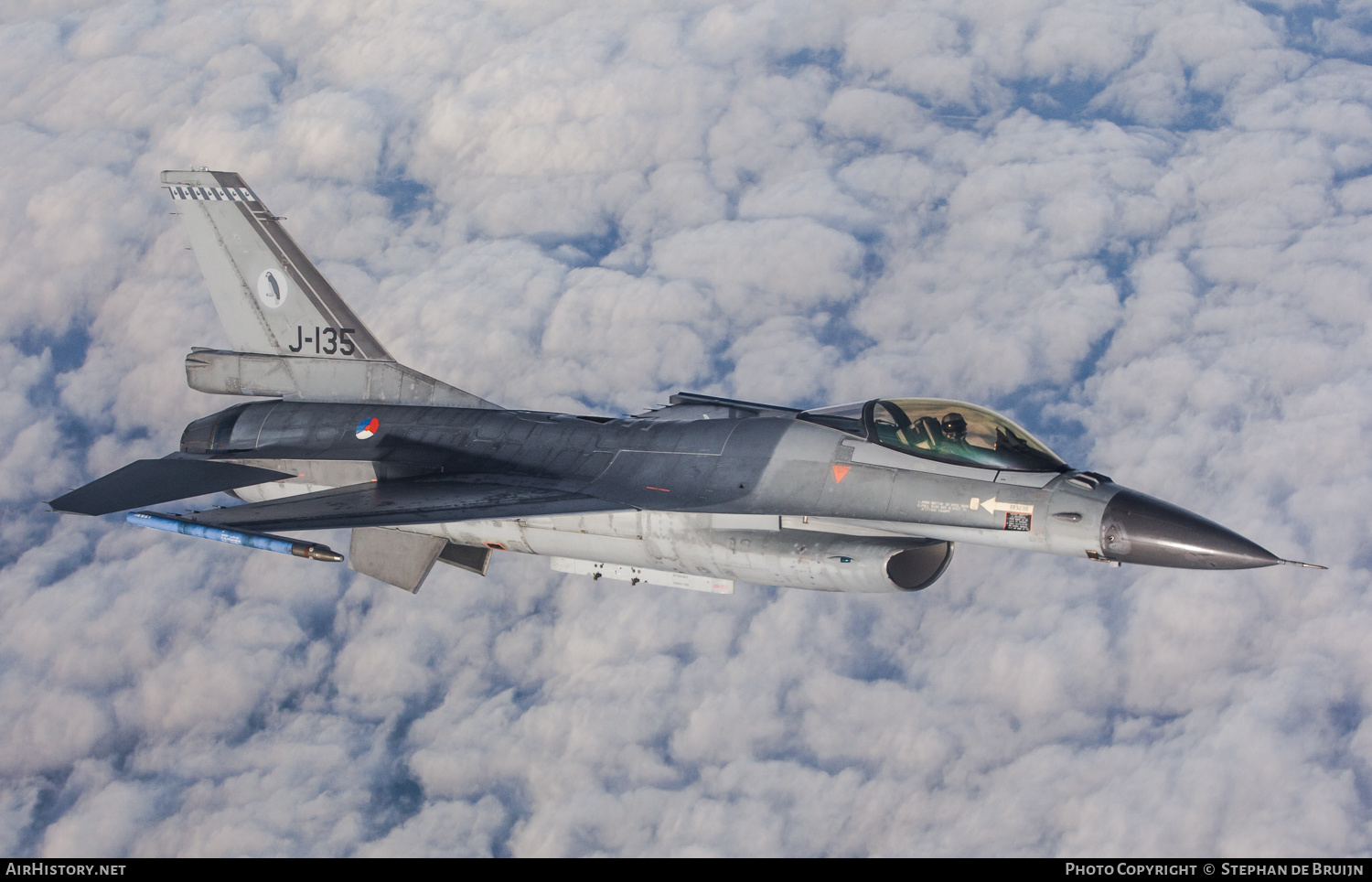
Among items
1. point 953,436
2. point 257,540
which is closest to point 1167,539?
point 953,436

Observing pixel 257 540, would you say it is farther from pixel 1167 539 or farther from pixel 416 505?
pixel 1167 539

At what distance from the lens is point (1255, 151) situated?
485 ft

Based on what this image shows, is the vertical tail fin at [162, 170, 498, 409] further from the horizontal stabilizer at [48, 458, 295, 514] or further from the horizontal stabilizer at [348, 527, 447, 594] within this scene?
the horizontal stabilizer at [348, 527, 447, 594]

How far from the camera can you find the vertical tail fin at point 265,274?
17359mm

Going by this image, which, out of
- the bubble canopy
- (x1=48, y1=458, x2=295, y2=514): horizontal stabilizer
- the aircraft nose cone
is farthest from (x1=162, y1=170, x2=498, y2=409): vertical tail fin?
the aircraft nose cone

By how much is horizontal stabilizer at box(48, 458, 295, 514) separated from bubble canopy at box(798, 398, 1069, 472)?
9.69 meters

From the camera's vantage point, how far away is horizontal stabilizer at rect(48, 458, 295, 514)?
1462 cm

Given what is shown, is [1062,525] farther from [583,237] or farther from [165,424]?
[583,237]

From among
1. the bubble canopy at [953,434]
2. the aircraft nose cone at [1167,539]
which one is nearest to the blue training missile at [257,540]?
the bubble canopy at [953,434]

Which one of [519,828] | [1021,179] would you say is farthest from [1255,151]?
[519,828]

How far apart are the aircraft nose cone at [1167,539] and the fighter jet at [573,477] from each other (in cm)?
2

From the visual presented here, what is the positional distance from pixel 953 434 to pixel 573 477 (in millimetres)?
5540

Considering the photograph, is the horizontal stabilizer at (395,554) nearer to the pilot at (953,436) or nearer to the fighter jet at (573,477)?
the fighter jet at (573,477)

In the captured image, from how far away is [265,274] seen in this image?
685 inches
